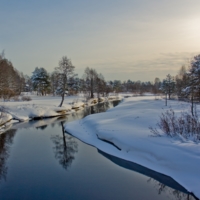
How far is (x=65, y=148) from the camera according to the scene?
475 inches

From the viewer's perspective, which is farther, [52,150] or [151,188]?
[52,150]

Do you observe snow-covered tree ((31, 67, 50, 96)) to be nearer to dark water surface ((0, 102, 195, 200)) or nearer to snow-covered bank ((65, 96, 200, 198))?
dark water surface ((0, 102, 195, 200))

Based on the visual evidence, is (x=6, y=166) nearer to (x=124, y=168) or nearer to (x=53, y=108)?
(x=124, y=168)

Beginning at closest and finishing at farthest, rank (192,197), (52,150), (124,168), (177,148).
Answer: (192,197) < (177,148) < (124,168) < (52,150)

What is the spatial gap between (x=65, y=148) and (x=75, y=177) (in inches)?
168

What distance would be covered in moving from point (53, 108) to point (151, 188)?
2343 cm

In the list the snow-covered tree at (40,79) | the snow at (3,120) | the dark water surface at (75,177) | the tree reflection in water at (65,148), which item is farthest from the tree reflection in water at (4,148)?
the snow-covered tree at (40,79)

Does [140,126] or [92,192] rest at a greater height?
[140,126]

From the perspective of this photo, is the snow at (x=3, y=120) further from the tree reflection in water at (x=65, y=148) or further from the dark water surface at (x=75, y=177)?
the dark water surface at (x=75, y=177)

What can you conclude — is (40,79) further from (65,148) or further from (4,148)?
(65,148)

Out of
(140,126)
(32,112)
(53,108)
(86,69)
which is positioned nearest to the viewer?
(140,126)

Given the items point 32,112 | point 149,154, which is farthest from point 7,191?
point 32,112

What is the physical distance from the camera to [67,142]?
13.4 meters

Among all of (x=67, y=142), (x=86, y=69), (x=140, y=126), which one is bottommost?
(x=67, y=142)
